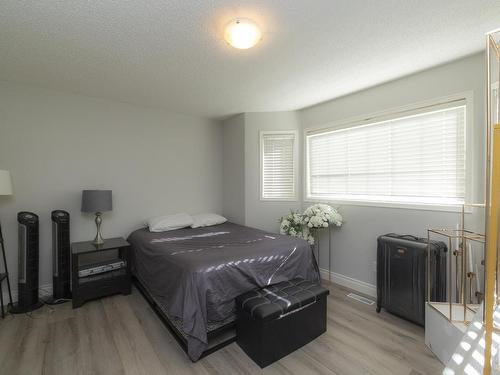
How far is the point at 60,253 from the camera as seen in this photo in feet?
9.07

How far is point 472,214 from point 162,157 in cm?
379

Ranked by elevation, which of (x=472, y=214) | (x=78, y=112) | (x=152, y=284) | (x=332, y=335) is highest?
(x=78, y=112)

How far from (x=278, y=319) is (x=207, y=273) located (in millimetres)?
644

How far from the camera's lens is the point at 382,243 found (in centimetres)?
248

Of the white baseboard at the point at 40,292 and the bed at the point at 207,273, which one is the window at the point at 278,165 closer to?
the bed at the point at 207,273

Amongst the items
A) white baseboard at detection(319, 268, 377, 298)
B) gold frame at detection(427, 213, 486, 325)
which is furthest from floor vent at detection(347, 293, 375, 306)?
gold frame at detection(427, 213, 486, 325)

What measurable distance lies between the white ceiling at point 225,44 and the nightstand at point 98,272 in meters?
1.88

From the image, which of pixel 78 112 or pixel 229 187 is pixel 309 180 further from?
pixel 78 112

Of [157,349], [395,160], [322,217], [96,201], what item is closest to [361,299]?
[322,217]

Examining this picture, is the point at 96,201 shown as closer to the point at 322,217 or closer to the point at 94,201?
the point at 94,201

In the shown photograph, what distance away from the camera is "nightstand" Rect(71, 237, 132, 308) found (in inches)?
105

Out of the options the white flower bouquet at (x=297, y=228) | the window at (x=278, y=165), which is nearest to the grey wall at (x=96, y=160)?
the window at (x=278, y=165)

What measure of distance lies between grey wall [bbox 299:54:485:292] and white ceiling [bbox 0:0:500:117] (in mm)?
147

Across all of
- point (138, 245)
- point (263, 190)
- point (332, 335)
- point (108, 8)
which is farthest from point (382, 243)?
point (108, 8)
